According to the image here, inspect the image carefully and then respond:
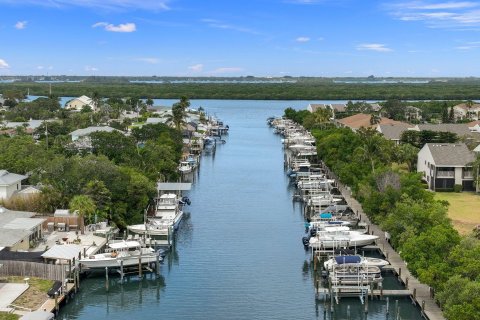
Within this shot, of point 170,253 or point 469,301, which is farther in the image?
point 170,253

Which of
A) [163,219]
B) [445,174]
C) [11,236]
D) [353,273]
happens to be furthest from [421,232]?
[445,174]

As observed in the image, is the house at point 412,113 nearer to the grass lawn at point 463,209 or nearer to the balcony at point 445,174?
the balcony at point 445,174

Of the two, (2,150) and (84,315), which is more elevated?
(2,150)

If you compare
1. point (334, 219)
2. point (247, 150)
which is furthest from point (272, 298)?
point (247, 150)

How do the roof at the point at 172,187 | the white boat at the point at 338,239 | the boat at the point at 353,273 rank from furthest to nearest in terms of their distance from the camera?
the roof at the point at 172,187
the white boat at the point at 338,239
the boat at the point at 353,273

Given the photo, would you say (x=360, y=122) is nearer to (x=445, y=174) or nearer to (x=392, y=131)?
(x=392, y=131)

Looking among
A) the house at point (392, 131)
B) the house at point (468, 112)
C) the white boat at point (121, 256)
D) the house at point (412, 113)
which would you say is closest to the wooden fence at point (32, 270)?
A: the white boat at point (121, 256)

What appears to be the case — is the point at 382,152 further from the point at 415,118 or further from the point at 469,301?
the point at 415,118
